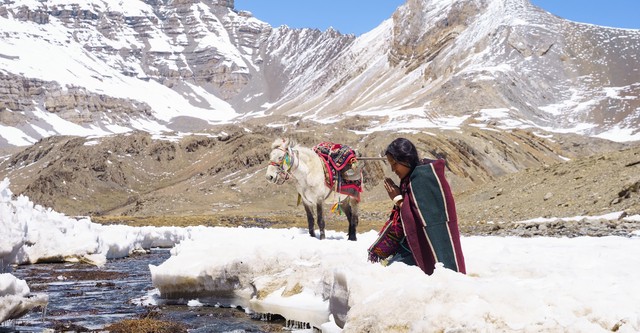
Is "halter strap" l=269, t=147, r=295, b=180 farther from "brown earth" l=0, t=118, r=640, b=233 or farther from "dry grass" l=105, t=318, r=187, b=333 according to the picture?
"brown earth" l=0, t=118, r=640, b=233

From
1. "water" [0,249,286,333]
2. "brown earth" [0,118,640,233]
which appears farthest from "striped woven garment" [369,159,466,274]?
"brown earth" [0,118,640,233]

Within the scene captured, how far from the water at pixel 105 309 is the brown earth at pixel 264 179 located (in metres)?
14.2

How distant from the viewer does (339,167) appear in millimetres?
16062

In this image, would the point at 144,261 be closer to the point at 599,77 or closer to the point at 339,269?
the point at 339,269

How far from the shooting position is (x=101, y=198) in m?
111

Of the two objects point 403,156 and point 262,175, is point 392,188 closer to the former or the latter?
point 403,156

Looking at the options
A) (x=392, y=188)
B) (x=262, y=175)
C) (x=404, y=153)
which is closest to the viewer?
(x=404, y=153)

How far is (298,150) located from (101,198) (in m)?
102

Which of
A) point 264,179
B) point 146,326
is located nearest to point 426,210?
point 146,326

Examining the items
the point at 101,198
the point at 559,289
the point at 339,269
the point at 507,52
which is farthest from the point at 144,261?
the point at 507,52

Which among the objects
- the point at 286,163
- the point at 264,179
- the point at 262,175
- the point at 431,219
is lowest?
the point at 431,219

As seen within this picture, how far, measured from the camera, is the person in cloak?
7188 millimetres

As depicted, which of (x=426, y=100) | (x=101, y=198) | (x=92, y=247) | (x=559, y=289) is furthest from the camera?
(x=426, y=100)

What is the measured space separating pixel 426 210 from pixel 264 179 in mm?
80550
